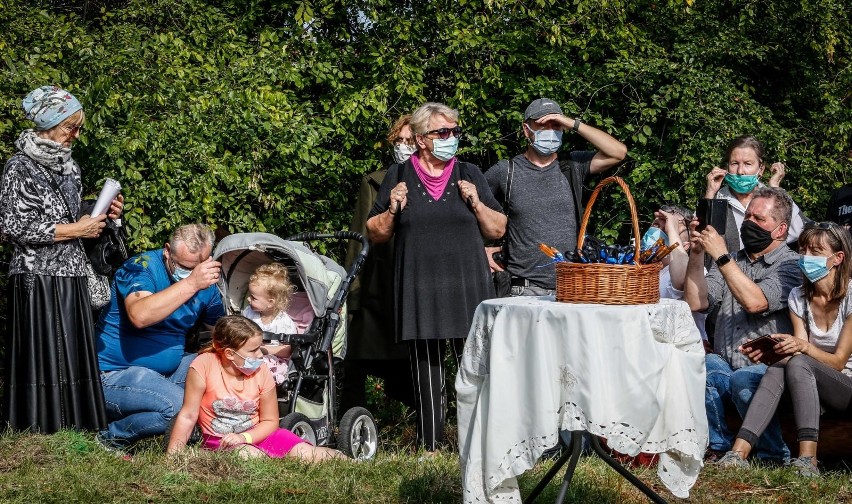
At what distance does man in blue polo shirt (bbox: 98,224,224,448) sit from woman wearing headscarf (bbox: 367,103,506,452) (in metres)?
1.14

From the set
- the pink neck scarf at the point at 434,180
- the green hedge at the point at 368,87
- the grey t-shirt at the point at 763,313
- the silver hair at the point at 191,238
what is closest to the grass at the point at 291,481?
the grey t-shirt at the point at 763,313

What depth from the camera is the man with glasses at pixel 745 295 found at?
6.26 m

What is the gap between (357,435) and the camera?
645 cm

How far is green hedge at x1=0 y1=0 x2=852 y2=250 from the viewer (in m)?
7.79

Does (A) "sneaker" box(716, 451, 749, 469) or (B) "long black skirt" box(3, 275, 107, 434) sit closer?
(A) "sneaker" box(716, 451, 749, 469)

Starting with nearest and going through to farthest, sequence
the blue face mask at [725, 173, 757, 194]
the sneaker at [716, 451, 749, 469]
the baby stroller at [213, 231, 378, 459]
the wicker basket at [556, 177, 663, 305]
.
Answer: the wicker basket at [556, 177, 663, 305] < the sneaker at [716, 451, 749, 469] < the baby stroller at [213, 231, 378, 459] < the blue face mask at [725, 173, 757, 194]

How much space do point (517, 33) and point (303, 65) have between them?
171 cm

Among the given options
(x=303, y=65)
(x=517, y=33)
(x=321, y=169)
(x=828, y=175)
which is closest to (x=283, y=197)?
(x=321, y=169)

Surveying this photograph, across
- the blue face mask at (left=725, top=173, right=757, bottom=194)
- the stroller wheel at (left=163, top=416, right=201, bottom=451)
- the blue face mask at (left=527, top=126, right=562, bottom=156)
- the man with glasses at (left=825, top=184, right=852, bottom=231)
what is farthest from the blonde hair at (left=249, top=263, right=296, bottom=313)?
the man with glasses at (left=825, top=184, right=852, bottom=231)

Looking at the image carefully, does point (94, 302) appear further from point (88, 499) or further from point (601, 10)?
point (601, 10)

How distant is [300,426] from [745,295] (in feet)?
8.78

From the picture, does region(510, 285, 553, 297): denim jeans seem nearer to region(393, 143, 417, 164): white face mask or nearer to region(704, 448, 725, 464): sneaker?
region(393, 143, 417, 164): white face mask

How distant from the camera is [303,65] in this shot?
864 cm

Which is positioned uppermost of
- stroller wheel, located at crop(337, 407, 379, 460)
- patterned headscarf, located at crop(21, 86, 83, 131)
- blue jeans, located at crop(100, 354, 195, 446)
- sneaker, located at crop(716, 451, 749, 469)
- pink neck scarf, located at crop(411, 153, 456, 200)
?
patterned headscarf, located at crop(21, 86, 83, 131)
